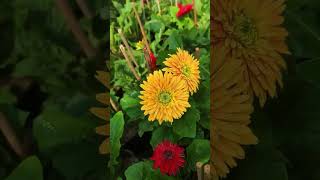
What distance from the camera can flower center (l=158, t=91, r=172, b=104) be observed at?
74cm

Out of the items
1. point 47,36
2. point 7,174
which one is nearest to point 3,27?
point 47,36

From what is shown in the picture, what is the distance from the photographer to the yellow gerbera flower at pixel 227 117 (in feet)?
2.56

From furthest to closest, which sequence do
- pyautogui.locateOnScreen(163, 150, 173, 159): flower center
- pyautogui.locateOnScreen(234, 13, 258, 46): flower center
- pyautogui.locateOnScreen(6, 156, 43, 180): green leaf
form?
1. pyautogui.locateOnScreen(234, 13, 258, 46): flower center
2. pyautogui.locateOnScreen(163, 150, 173, 159): flower center
3. pyautogui.locateOnScreen(6, 156, 43, 180): green leaf

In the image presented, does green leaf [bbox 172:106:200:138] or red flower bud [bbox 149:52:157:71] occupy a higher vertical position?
red flower bud [bbox 149:52:157:71]

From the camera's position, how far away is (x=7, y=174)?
62 centimetres

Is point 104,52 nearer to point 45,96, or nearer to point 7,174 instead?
point 45,96

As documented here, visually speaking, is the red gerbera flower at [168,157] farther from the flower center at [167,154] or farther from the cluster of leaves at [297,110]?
the cluster of leaves at [297,110]

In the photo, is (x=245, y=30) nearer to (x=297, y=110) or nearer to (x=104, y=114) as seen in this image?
(x=297, y=110)

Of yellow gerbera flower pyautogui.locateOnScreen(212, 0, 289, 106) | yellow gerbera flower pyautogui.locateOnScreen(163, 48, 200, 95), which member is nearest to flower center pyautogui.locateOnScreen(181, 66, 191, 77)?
yellow gerbera flower pyautogui.locateOnScreen(163, 48, 200, 95)

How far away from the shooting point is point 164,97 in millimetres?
744

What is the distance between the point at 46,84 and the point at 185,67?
199mm

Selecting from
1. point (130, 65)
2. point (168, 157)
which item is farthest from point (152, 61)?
point (168, 157)

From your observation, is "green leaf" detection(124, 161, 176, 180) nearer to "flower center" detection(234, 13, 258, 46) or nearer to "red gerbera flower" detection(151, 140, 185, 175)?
"red gerbera flower" detection(151, 140, 185, 175)

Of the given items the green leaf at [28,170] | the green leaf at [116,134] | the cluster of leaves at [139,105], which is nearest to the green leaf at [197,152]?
the cluster of leaves at [139,105]
